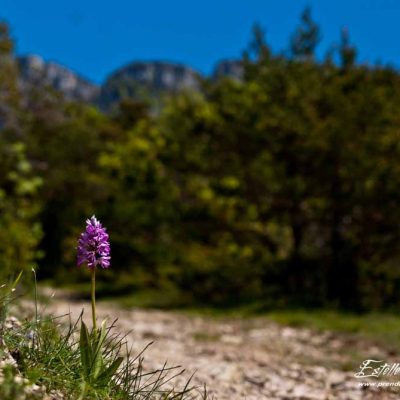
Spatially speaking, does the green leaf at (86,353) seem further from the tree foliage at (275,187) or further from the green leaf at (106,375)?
the tree foliage at (275,187)

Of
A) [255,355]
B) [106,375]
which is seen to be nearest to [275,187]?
[255,355]

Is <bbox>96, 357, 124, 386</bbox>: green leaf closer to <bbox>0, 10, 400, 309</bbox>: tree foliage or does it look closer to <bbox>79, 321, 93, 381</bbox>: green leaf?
<bbox>79, 321, 93, 381</bbox>: green leaf

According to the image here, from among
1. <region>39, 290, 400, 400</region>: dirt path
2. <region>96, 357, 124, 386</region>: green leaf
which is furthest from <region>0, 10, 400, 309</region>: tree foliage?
<region>96, 357, 124, 386</region>: green leaf

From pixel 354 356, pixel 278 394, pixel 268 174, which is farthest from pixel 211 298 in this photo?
pixel 278 394

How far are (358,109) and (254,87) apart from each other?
3.20 metres

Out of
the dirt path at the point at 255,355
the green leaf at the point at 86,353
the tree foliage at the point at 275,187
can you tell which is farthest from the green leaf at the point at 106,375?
the tree foliage at the point at 275,187

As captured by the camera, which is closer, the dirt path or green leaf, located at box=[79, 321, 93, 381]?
green leaf, located at box=[79, 321, 93, 381]

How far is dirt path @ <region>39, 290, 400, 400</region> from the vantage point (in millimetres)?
5637

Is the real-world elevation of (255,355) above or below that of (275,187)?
below

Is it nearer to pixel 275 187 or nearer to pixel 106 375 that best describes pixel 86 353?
pixel 106 375

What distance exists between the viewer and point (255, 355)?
27.2ft

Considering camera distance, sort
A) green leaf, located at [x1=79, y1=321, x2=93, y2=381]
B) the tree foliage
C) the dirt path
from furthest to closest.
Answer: the tree foliage
the dirt path
green leaf, located at [x1=79, y1=321, x2=93, y2=381]

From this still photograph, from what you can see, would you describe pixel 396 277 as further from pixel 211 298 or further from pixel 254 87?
pixel 254 87

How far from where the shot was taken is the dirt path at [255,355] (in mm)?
5637
